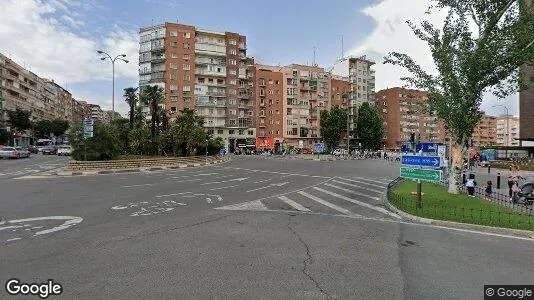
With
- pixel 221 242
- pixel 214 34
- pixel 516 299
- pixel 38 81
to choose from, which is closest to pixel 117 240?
pixel 221 242

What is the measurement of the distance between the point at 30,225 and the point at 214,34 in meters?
97.8

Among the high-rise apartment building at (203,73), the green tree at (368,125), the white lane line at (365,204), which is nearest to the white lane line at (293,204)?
the white lane line at (365,204)

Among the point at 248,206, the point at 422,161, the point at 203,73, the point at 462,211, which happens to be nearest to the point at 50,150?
the point at 203,73

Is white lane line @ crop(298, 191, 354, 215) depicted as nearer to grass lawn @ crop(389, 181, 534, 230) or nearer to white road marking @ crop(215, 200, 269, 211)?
grass lawn @ crop(389, 181, 534, 230)

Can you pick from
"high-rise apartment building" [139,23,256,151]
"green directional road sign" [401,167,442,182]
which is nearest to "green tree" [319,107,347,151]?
"high-rise apartment building" [139,23,256,151]

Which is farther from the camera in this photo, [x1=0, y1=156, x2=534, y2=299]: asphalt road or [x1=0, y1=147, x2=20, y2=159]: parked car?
[x1=0, y1=147, x2=20, y2=159]: parked car

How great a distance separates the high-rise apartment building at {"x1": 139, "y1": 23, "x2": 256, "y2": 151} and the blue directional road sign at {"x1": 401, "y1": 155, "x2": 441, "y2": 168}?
3214 inches

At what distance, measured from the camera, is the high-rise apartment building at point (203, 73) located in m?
97.2

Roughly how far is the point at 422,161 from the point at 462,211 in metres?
2.51

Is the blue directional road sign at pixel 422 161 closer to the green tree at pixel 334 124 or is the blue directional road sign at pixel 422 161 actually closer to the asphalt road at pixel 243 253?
the asphalt road at pixel 243 253

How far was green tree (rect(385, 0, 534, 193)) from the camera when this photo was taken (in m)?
18.9

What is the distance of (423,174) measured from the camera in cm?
1553

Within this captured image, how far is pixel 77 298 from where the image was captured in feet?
18.6

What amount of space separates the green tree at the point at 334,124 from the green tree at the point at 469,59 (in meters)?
82.7
